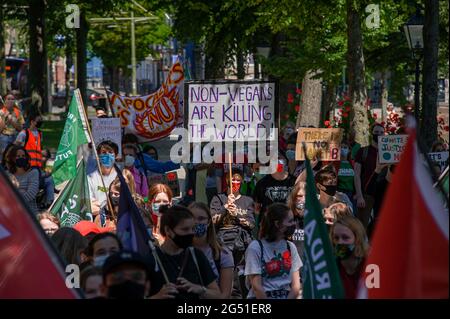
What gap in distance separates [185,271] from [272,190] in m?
4.36

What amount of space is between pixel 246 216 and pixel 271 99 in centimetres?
263

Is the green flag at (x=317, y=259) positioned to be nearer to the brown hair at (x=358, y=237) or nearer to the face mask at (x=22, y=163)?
the brown hair at (x=358, y=237)

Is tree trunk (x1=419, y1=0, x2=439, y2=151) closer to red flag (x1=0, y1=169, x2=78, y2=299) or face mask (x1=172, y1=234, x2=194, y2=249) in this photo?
face mask (x1=172, y1=234, x2=194, y2=249)

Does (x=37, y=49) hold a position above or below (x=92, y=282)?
above

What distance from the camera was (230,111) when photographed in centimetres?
1280

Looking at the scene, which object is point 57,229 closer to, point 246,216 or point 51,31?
point 246,216

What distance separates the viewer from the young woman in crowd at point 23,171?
38.3ft

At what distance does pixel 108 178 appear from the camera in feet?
38.4

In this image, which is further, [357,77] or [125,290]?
[357,77]

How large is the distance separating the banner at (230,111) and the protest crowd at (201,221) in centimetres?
41

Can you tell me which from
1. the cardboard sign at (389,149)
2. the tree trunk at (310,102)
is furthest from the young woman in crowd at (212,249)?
the tree trunk at (310,102)

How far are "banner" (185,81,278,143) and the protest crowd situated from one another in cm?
41

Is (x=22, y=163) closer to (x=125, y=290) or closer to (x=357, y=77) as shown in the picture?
(x=125, y=290)

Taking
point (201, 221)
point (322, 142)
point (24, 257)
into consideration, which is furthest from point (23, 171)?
point (24, 257)
